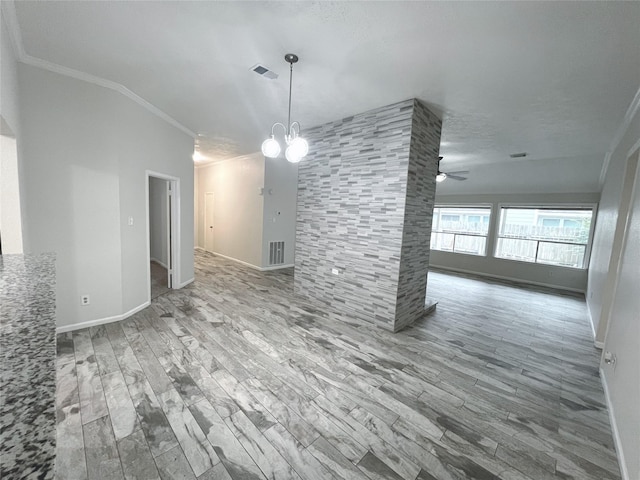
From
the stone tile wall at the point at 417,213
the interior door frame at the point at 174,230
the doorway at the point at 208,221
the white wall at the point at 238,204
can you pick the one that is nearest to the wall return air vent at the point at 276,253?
the white wall at the point at 238,204

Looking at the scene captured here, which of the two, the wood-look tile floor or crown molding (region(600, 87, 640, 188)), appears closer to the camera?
the wood-look tile floor

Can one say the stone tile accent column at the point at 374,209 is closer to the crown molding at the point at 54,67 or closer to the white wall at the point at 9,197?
the crown molding at the point at 54,67

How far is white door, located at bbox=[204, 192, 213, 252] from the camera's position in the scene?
7750 millimetres

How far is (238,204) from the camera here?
6656 millimetres

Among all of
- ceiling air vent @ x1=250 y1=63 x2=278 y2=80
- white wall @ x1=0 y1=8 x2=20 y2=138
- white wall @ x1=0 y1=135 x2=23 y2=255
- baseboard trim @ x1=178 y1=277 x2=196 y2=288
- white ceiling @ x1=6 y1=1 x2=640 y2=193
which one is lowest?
baseboard trim @ x1=178 y1=277 x2=196 y2=288

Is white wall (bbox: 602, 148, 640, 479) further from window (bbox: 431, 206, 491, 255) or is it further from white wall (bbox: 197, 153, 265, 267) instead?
white wall (bbox: 197, 153, 265, 267)

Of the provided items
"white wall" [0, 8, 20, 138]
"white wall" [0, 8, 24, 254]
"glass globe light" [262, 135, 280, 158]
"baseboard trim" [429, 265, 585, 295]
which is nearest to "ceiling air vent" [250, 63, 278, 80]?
"glass globe light" [262, 135, 280, 158]

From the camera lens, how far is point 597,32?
70.5 inches

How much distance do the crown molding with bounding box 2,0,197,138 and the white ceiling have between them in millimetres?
57

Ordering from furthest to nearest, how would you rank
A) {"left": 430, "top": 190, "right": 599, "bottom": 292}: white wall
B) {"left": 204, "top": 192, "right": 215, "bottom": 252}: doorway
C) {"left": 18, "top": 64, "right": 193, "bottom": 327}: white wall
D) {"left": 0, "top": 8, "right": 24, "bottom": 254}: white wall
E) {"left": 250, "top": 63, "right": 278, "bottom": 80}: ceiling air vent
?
{"left": 204, "top": 192, "right": 215, "bottom": 252}: doorway → {"left": 430, "top": 190, "right": 599, "bottom": 292}: white wall → {"left": 18, "top": 64, "right": 193, "bottom": 327}: white wall → {"left": 250, "top": 63, "right": 278, "bottom": 80}: ceiling air vent → {"left": 0, "top": 8, "right": 24, "bottom": 254}: white wall

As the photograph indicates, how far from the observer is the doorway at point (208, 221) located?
7.72m

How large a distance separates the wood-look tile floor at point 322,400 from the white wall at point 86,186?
1.60 feet

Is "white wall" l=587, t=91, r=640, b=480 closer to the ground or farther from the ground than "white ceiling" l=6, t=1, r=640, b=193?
closer to the ground

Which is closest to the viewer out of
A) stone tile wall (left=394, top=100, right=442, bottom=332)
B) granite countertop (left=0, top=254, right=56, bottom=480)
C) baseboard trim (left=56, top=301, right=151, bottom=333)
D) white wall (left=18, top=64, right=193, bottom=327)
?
granite countertop (left=0, top=254, right=56, bottom=480)
